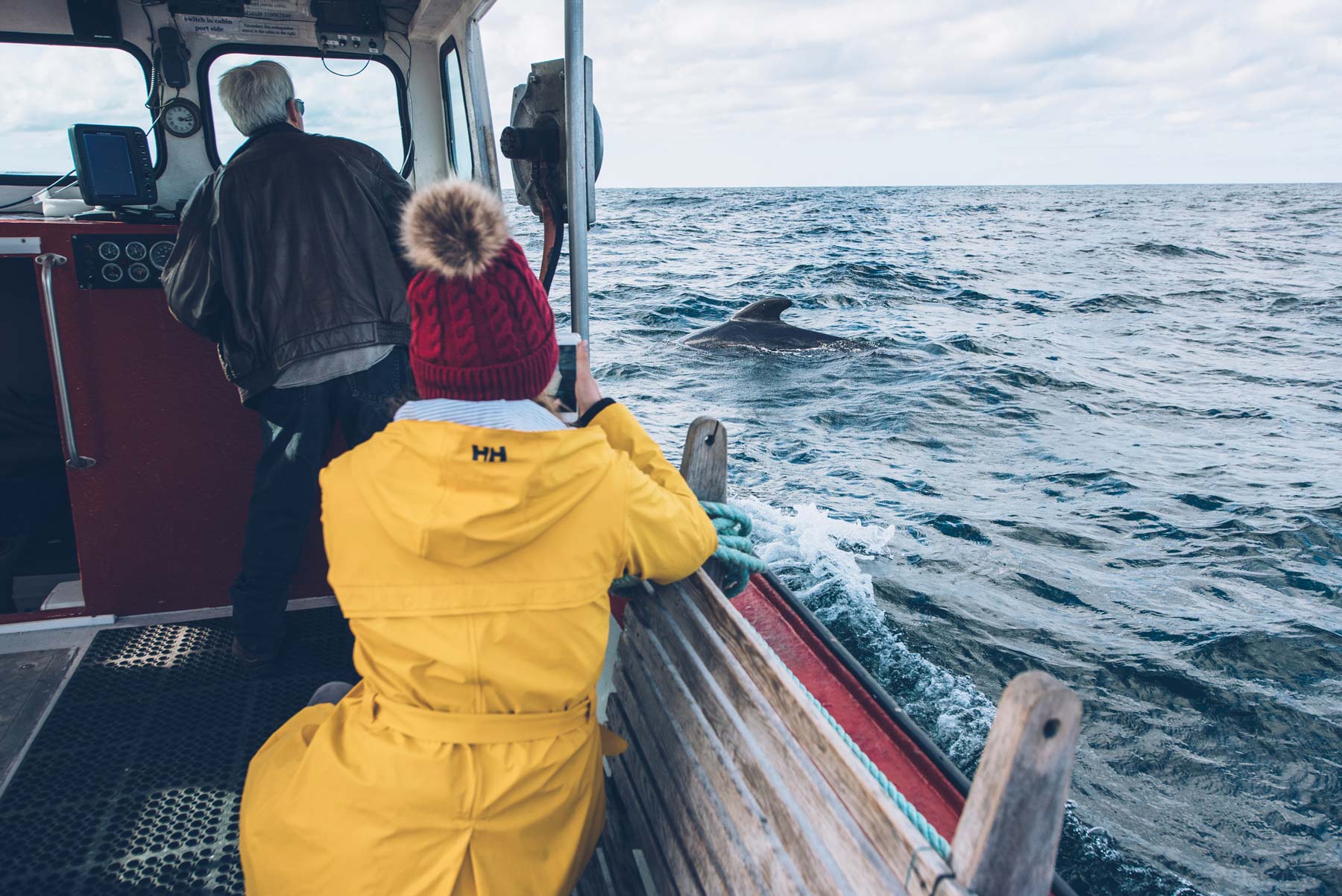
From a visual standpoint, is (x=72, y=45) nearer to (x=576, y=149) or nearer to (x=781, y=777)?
(x=576, y=149)

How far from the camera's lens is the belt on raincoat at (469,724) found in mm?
1601

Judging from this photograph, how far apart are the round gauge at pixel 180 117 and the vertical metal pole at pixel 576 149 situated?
7.12 ft

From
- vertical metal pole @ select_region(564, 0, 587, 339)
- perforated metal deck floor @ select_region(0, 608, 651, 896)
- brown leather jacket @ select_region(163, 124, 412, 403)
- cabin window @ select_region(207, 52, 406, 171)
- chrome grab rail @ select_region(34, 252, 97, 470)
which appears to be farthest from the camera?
cabin window @ select_region(207, 52, 406, 171)

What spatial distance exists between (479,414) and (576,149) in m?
2.08

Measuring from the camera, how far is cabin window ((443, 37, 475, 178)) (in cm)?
460

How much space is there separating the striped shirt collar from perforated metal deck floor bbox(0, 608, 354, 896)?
5.74 feet

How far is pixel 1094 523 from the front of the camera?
828 cm

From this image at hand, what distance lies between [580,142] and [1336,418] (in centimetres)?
1307

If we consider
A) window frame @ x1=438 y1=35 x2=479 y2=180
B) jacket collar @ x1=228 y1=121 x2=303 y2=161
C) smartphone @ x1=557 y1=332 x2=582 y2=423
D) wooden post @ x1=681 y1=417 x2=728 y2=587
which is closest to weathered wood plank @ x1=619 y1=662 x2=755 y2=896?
wooden post @ x1=681 y1=417 x2=728 y2=587

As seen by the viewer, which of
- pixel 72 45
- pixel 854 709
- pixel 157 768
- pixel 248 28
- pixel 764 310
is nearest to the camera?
pixel 157 768

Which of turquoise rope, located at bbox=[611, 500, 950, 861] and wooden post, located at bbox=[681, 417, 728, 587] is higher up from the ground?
wooden post, located at bbox=[681, 417, 728, 587]

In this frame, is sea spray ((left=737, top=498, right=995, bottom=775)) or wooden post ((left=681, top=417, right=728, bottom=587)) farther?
sea spray ((left=737, top=498, right=995, bottom=775))

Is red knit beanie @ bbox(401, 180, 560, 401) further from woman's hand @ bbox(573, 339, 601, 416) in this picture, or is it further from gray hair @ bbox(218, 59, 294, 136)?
gray hair @ bbox(218, 59, 294, 136)

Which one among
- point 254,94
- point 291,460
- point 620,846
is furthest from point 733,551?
point 254,94
